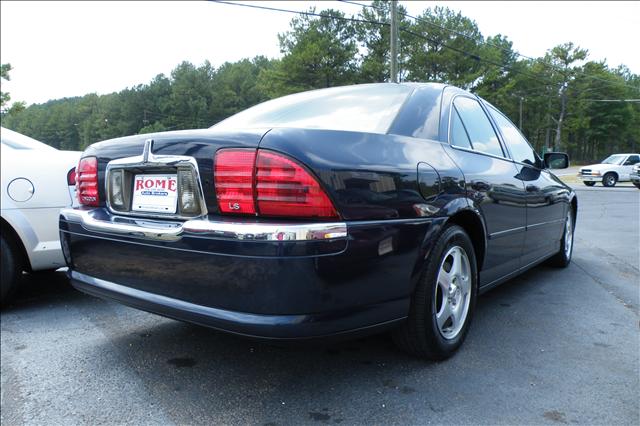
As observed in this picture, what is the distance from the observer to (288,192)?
1.71 m

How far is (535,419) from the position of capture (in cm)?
187

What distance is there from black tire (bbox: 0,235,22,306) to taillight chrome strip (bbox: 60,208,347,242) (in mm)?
1607

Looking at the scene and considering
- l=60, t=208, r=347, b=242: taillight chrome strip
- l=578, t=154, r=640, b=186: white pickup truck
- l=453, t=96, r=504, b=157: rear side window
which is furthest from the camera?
l=578, t=154, r=640, b=186: white pickup truck

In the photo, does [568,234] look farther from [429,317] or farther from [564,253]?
[429,317]

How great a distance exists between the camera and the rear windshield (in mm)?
2299

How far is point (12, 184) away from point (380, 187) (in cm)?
277

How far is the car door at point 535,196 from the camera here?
3410 mm

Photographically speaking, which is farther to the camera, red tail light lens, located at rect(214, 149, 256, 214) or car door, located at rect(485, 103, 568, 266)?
car door, located at rect(485, 103, 568, 266)

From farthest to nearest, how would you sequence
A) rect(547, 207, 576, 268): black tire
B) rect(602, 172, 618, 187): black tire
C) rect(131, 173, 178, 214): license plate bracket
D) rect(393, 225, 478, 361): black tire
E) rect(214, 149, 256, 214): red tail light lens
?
rect(547, 207, 576, 268): black tire, rect(602, 172, 618, 187): black tire, rect(393, 225, 478, 361): black tire, rect(131, 173, 178, 214): license plate bracket, rect(214, 149, 256, 214): red tail light lens

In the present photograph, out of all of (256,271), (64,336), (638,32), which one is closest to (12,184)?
(64,336)

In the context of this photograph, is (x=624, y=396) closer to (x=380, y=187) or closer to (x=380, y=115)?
(x=380, y=187)

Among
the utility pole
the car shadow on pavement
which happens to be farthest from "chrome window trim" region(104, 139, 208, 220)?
the utility pole

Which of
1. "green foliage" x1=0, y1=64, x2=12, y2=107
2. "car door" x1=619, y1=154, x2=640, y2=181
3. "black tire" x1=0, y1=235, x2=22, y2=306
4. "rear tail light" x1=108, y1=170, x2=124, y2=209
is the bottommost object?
"black tire" x1=0, y1=235, x2=22, y2=306

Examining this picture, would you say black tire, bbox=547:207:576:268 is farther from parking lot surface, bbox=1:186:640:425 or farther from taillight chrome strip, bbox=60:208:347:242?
taillight chrome strip, bbox=60:208:347:242
